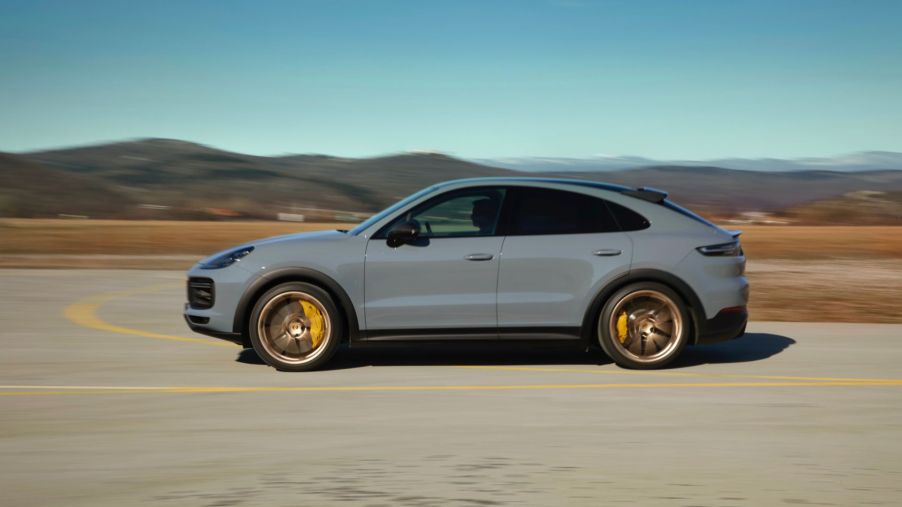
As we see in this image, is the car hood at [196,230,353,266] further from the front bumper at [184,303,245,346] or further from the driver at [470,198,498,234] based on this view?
the driver at [470,198,498,234]

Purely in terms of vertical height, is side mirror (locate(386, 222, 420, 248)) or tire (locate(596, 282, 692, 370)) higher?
side mirror (locate(386, 222, 420, 248))

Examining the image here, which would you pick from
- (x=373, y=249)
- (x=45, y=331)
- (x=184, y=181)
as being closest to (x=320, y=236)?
(x=373, y=249)

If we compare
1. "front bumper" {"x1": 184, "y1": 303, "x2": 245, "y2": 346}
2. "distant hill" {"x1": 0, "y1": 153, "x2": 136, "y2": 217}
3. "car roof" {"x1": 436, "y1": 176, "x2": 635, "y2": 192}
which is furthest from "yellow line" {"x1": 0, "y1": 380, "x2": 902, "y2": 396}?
"distant hill" {"x1": 0, "y1": 153, "x2": 136, "y2": 217}

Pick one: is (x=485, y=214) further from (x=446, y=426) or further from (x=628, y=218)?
(x=446, y=426)

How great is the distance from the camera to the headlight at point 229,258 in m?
8.47

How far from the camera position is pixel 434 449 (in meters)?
5.82

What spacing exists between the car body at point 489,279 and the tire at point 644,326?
1 centimetres

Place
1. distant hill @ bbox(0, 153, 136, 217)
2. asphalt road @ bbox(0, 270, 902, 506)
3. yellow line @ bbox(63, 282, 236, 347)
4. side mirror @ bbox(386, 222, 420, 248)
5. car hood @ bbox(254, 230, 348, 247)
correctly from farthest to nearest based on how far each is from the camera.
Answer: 1. distant hill @ bbox(0, 153, 136, 217)
2. yellow line @ bbox(63, 282, 236, 347)
3. car hood @ bbox(254, 230, 348, 247)
4. side mirror @ bbox(386, 222, 420, 248)
5. asphalt road @ bbox(0, 270, 902, 506)

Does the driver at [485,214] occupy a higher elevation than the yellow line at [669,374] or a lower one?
higher

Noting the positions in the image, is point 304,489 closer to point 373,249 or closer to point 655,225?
point 373,249

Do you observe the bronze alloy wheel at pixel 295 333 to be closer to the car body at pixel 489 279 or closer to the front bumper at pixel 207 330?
the car body at pixel 489 279

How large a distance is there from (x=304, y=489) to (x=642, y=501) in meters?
1.57

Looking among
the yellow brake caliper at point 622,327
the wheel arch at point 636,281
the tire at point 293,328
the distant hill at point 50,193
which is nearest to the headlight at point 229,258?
the tire at point 293,328

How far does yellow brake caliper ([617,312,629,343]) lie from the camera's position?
27.8ft
